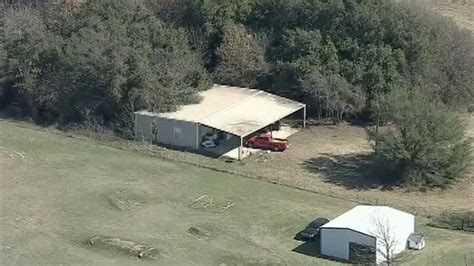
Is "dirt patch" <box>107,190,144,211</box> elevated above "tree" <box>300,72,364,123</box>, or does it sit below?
below

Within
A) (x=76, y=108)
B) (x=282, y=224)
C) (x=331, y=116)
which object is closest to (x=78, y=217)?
(x=282, y=224)

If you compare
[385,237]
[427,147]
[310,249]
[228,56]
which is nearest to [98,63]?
[228,56]

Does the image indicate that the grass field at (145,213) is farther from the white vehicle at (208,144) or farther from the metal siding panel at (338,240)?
the white vehicle at (208,144)

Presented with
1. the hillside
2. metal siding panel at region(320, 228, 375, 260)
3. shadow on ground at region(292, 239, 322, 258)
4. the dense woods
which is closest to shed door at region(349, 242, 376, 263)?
metal siding panel at region(320, 228, 375, 260)

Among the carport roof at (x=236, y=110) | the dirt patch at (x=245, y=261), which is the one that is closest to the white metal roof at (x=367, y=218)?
the dirt patch at (x=245, y=261)

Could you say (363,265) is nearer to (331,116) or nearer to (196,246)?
(196,246)

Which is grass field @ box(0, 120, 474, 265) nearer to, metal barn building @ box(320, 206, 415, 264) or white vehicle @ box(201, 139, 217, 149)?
metal barn building @ box(320, 206, 415, 264)
